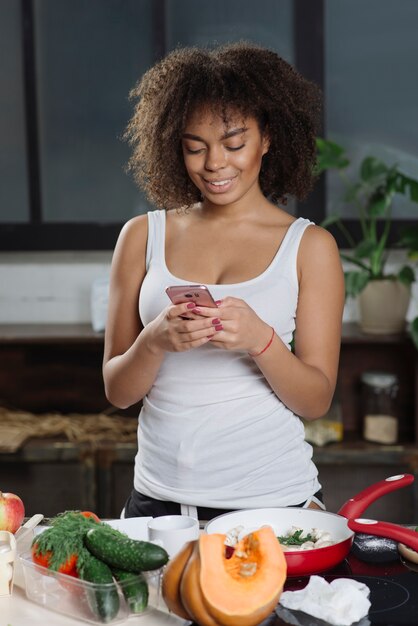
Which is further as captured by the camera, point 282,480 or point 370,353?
point 370,353

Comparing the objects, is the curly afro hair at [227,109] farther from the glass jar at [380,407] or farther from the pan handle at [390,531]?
the glass jar at [380,407]

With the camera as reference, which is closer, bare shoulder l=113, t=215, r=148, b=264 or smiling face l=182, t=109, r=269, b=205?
smiling face l=182, t=109, r=269, b=205

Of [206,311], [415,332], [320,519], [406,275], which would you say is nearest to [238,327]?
[206,311]

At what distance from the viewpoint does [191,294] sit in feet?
5.40

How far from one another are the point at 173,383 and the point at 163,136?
516 millimetres

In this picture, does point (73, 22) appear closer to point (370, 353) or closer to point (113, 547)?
point (370, 353)

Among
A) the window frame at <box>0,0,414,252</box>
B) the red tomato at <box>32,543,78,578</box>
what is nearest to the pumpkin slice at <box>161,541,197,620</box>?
the red tomato at <box>32,543,78,578</box>

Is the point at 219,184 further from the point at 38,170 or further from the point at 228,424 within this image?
the point at 38,170

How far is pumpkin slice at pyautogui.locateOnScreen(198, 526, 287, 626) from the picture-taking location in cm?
124

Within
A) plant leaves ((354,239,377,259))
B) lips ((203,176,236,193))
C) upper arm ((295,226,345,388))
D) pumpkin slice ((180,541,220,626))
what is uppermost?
lips ((203,176,236,193))

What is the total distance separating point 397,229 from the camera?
3.78 m

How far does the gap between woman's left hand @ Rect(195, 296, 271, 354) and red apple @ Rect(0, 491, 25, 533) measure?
445 mm

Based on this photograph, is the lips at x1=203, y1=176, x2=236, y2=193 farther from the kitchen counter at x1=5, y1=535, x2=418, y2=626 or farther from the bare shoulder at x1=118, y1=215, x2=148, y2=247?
the kitchen counter at x1=5, y1=535, x2=418, y2=626

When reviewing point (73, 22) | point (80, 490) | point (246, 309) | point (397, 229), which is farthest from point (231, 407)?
point (73, 22)
